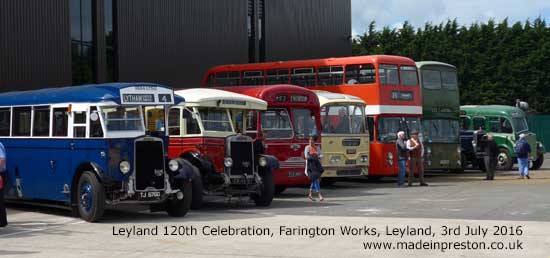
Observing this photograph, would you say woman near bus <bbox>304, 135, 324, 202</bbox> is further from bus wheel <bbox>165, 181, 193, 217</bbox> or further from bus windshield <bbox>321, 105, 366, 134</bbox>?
bus windshield <bbox>321, 105, 366, 134</bbox>

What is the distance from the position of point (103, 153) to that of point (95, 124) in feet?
2.02

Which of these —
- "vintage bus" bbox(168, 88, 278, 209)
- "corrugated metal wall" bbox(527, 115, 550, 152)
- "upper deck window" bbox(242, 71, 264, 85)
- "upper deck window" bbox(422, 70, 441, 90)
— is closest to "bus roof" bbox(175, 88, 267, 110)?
"vintage bus" bbox(168, 88, 278, 209)

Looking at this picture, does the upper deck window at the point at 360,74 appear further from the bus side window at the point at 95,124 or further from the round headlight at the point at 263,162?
the bus side window at the point at 95,124

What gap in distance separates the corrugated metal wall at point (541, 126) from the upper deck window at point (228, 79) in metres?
25.4

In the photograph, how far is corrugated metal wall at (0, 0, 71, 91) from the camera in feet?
80.8

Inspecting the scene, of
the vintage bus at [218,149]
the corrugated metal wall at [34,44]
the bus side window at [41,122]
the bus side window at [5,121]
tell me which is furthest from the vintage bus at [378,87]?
the bus side window at [41,122]

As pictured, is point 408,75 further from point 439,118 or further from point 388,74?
point 439,118

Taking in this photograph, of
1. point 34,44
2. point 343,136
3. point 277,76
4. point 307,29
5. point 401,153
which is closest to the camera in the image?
point 343,136

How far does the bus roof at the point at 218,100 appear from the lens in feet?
61.2

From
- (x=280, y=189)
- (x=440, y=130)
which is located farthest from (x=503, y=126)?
(x=280, y=189)

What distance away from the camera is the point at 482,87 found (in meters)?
52.0

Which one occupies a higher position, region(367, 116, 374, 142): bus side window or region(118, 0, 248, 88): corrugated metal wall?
region(118, 0, 248, 88): corrugated metal wall

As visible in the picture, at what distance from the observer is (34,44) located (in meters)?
25.6

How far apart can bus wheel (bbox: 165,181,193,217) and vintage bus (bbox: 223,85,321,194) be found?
458 centimetres
